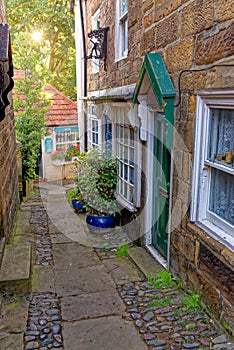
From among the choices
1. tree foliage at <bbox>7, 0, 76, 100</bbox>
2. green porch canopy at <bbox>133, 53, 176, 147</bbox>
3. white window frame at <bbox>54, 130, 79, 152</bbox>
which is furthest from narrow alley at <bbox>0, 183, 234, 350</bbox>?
tree foliage at <bbox>7, 0, 76, 100</bbox>

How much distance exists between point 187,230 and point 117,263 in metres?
1.54

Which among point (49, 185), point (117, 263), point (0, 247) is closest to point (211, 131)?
point (117, 263)

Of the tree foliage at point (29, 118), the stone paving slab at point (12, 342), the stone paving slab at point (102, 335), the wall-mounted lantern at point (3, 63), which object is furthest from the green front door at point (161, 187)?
the tree foliage at point (29, 118)

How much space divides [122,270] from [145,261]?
13.0 inches

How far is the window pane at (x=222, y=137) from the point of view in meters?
2.73

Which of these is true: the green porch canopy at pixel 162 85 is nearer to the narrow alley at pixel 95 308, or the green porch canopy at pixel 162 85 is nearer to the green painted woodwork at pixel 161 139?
the green painted woodwork at pixel 161 139

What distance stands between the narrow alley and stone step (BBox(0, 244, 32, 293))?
1cm

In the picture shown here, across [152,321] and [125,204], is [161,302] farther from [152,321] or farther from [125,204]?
[125,204]

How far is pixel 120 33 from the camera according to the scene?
595cm

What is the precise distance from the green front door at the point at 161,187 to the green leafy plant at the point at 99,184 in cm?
140

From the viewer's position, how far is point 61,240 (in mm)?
5504

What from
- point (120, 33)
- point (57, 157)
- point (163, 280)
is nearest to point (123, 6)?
point (120, 33)

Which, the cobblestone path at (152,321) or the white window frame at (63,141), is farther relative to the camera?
the white window frame at (63,141)

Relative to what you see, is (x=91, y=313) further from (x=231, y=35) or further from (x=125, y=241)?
(x=231, y=35)
